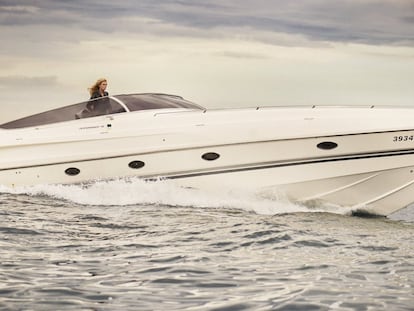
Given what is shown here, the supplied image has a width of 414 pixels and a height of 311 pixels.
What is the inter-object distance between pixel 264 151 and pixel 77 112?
2.88 meters

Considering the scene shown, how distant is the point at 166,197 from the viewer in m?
9.63

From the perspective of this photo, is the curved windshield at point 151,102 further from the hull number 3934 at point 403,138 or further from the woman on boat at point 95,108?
the hull number 3934 at point 403,138

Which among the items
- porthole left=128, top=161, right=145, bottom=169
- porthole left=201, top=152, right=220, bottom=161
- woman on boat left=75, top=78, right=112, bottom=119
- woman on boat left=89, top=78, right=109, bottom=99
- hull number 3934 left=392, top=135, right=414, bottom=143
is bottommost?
hull number 3934 left=392, top=135, right=414, bottom=143

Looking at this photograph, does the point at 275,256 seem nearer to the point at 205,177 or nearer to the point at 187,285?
the point at 187,285

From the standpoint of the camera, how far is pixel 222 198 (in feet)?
31.3

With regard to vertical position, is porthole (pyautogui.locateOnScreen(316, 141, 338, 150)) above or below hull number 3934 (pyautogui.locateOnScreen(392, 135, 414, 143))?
above

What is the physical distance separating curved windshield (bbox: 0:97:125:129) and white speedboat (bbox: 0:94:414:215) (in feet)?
0.49

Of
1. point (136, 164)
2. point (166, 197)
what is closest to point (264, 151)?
point (166, 197)

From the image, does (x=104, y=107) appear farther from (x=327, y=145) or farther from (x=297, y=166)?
(x=327, y=145)

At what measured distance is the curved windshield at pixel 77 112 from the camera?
33.9ft

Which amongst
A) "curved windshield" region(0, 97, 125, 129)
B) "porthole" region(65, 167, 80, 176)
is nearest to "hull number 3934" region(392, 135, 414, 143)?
"curved windshield" region(0, 97, 125, 129)

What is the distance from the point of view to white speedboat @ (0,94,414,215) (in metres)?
9.20

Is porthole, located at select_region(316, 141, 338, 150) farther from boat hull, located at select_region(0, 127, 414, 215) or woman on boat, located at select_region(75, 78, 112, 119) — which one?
woman on boat, located at select_region(75, 78, 112, 119)

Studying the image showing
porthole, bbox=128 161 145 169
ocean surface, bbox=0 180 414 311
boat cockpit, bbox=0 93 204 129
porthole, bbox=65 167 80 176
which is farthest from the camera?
boat cockpit, bbox=0 93 204 129
